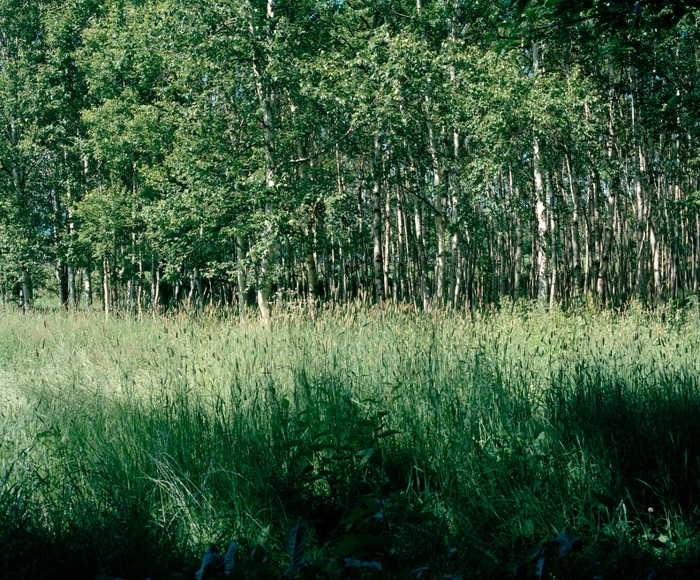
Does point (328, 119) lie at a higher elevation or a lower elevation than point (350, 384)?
higher

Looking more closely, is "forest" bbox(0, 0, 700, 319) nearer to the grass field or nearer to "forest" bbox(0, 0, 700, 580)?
"forest" bbox(0, 0, 700, 580)

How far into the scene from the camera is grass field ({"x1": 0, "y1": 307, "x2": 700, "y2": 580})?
2543mm

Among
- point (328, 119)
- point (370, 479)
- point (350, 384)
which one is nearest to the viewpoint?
point (370, 479)

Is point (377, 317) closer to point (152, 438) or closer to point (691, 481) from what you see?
point (152, 438)

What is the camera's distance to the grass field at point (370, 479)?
8.34ft

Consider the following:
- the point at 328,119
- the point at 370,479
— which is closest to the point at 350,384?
the point at 370,479

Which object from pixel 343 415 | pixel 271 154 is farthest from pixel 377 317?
pixel 271 154

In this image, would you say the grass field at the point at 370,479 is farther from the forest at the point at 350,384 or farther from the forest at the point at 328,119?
the forest at the point at 328,119

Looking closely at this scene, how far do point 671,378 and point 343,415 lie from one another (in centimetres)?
253

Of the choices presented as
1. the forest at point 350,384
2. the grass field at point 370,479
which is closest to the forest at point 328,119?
the forest at point 350,384

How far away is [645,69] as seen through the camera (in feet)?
51.7

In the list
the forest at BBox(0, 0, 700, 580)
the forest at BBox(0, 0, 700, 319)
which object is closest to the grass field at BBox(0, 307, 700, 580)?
the forest at BBox(0, 0, 700, 580)

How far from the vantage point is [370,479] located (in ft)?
11.6

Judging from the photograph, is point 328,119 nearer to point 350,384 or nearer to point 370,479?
point 350,384
